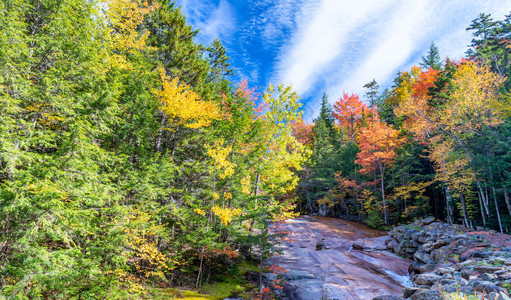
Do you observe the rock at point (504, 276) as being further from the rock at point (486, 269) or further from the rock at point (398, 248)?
the rock at point (398, 248)

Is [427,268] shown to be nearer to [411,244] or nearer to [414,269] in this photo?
[414,269]

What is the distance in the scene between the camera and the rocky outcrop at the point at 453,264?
4877 mm

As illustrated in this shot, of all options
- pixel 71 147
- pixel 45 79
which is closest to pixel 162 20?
pixel 45 79

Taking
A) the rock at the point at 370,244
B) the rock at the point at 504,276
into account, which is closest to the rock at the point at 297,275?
the rock at the point at 504,276

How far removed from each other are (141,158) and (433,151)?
22.9 m

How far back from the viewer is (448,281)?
5824mm

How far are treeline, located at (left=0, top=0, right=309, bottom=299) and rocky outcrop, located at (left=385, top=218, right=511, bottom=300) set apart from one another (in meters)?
4.77

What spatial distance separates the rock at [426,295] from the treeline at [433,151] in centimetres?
1308

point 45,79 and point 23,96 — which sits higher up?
point 45,79

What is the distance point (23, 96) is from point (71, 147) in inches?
80.5

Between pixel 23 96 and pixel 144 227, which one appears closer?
pixel 23 96

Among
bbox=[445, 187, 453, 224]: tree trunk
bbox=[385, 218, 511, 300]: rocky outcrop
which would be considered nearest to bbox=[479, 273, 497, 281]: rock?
bbox=[385, 218, 511, 300]: rocky outcrop

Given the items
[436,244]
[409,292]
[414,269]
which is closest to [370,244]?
[436,244]

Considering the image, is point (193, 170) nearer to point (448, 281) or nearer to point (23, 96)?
point (23, 96)
